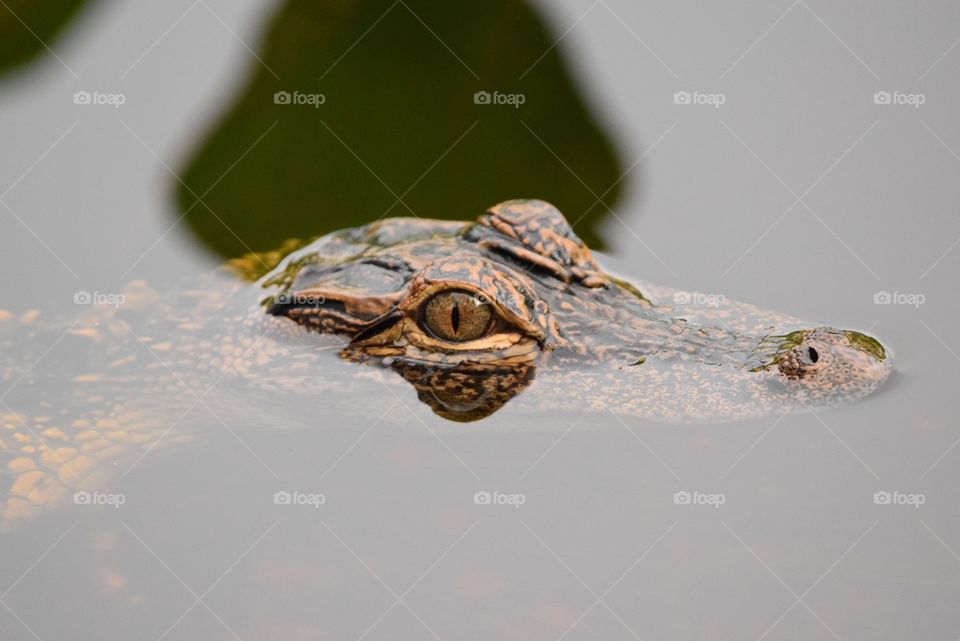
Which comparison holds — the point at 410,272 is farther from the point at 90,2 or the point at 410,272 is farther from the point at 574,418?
the point at 90,2

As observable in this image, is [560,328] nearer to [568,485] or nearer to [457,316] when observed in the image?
[457,316]

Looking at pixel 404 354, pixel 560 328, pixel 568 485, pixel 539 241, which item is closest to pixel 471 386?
pixel 404 354

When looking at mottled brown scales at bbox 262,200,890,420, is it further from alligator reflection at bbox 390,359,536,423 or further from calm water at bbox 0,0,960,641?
calm water at bbox 0,0,960,641

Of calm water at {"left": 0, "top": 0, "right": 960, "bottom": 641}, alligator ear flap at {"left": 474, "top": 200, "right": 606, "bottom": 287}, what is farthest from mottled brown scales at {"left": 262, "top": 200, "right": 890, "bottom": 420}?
calm water at {"left": 0, "top": 0, "right": 960, "bottom": 641}

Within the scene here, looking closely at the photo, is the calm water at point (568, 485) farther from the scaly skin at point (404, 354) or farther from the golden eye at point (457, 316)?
the golden eye at point (457, 316)

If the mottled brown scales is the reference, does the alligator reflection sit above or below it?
below

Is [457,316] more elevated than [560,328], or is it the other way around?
[560,328]
